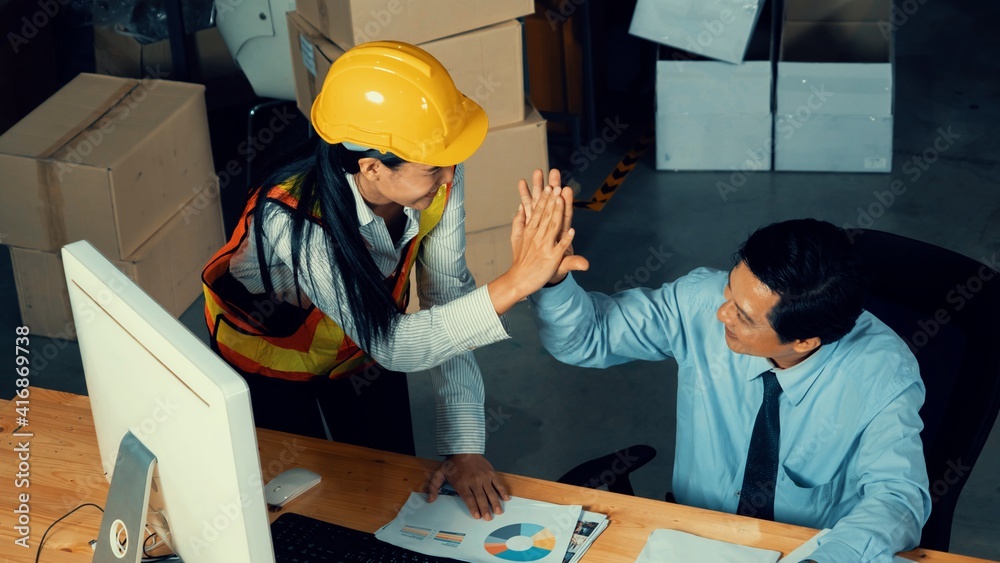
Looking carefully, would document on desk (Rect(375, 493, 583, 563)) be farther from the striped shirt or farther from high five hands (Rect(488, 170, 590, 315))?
high five hands (Rect(488, 170, 590, 315))

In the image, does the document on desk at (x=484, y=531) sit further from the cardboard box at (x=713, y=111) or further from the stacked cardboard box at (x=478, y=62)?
the cardboard box at (x=713, y=111)

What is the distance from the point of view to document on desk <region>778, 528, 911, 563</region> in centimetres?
174

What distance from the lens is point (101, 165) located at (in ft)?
11.2

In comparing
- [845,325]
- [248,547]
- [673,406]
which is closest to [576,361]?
[845,325]

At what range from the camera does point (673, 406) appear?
11.3 feet

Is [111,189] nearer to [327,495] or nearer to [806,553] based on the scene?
[327,495]

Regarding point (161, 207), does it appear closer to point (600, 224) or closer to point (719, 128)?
point (600, 224)

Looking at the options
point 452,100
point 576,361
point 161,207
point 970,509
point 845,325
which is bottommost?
point 970,509

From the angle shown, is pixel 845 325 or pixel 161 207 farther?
pixel 161 207

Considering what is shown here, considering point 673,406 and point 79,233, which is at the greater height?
point 79,233

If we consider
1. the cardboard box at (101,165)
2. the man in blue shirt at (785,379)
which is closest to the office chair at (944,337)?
the man in blue shirt at (785,379)

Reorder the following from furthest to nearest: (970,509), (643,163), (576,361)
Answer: (643,163)
(970,509)
(576,361)

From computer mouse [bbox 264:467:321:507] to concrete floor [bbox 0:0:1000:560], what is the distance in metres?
1.27

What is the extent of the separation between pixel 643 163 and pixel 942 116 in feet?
4.58
